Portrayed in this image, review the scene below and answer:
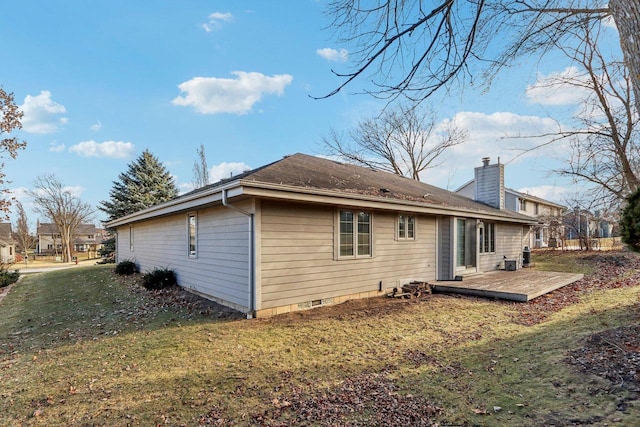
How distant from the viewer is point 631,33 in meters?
2.28

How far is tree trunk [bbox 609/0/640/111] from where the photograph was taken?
7.18ft

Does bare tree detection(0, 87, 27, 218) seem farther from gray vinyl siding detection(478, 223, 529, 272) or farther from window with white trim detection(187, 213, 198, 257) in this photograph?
gray vinyl siding detection(478, 223, 529, 272)

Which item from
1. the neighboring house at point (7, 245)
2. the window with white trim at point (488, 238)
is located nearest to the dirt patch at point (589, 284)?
the window with white trim at point (488, 238)

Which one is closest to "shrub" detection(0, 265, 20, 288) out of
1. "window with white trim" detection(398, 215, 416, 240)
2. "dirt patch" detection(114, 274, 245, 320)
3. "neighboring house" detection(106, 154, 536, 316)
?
"dirt patch" detection(114, 274, 245, 320)

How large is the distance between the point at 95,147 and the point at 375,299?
26.7m

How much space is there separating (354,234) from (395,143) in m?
19.0

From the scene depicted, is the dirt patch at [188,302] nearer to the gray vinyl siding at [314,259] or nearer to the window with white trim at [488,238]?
the gray vinyl siding at [314,259]

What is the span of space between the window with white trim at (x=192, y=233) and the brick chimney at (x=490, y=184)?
12.9m

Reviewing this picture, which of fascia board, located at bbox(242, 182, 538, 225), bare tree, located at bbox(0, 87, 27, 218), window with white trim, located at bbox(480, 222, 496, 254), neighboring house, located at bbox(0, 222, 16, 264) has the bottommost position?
neighboring house, located at bbox(0, 222, 16, 264)

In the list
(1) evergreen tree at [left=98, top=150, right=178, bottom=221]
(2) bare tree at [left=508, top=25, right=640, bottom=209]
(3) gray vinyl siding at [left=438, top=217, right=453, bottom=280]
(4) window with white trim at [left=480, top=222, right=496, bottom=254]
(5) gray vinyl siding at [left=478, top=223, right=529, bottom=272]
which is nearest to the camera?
(2) bare tree at [left=508, top=25, right=640, bottom=209]

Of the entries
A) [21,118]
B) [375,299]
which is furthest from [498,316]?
[21,118]

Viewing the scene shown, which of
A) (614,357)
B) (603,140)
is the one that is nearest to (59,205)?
(614,357)

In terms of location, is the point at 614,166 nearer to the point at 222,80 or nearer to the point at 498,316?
the point at 498,316

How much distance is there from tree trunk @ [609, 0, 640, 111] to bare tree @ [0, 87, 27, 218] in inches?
675
